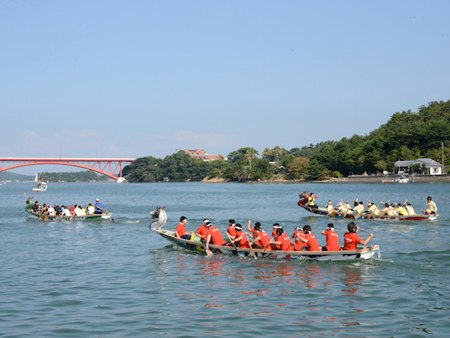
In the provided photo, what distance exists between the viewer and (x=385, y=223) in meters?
39.5

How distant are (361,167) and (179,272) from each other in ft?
429

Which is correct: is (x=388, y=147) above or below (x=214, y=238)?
above

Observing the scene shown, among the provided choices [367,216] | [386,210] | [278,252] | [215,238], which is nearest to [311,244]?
[278,252]

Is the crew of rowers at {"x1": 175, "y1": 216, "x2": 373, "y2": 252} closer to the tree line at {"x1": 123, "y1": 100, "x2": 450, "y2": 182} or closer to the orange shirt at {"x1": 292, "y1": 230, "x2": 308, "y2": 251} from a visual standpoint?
the orange shirt at {"x1": 292, "y1": 230, "x2": 308, "y2": 251}

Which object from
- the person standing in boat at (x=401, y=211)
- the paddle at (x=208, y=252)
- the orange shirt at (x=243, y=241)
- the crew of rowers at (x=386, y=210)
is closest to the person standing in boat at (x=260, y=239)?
the orange shirt at (x=243, y=241)

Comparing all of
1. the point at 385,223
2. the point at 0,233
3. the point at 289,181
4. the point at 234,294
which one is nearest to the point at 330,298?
the point at 234,294

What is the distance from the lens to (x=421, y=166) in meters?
129

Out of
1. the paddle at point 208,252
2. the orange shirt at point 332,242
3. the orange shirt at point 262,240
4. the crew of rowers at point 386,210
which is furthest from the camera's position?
the crew of rowers at point 386,210

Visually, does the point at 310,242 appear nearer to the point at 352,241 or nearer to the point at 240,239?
the point at 352,241

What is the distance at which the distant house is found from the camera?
12788cm

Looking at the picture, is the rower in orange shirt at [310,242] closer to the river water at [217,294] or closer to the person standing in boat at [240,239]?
the river water at [217,294]

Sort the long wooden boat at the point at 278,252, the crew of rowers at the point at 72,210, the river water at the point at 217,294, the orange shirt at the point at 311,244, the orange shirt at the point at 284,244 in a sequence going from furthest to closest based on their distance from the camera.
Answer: the crew of rowers at the point at 72,210 < the orange shirt at the point at 284,244 < the orange shirt at the point at 311,244 < the long wooden boat at the point at 278,252 < the river water at the point at 217,294

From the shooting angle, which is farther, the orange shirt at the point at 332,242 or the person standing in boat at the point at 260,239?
the person standing in boat at the point at 260,239

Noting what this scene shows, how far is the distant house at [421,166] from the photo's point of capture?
127875 millimetres
